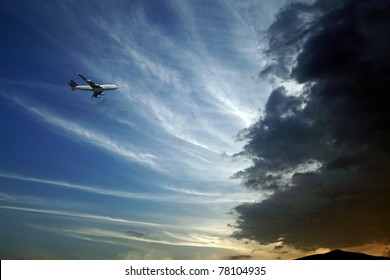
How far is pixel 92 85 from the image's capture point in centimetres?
17700
